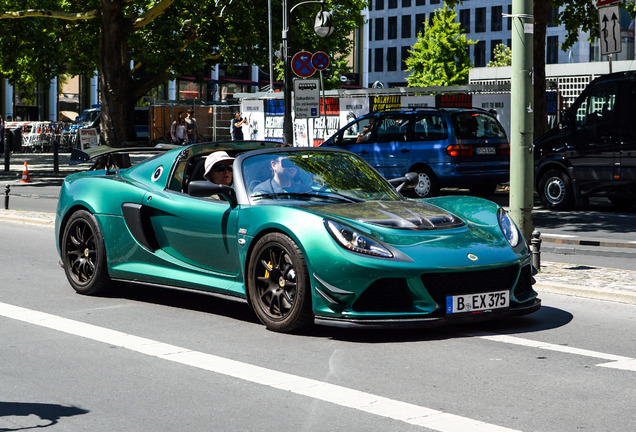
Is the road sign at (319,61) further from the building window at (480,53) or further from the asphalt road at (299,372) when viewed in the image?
the building window at (480,53)

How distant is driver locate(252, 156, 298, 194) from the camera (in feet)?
24.0

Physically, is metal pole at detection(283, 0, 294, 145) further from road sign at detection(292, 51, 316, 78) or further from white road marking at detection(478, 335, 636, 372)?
white road marking at detection(478, 335, 636, 372)

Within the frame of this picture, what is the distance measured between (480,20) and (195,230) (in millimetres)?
89304

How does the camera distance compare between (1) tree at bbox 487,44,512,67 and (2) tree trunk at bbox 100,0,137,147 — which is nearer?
(2) tree trunk at bbox 100,0,137,147

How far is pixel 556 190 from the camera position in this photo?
18391mm

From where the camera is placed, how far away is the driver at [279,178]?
24.0 ft

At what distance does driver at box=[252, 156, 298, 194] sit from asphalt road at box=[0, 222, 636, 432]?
97cm

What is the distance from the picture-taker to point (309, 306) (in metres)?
6.61

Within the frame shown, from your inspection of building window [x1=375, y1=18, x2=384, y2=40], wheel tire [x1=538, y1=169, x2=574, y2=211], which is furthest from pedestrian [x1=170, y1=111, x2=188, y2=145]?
building window [x1=375, y1=18, x2=384, y2=40]

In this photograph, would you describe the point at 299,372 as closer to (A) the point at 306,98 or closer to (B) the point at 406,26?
(A) the point at 306,98

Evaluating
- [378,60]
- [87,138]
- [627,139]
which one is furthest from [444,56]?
[627,139]

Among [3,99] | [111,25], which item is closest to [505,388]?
[111,25]

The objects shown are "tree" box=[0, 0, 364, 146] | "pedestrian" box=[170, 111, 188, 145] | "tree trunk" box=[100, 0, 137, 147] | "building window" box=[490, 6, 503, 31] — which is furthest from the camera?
"building window" box=[490, 6, 503, 31]

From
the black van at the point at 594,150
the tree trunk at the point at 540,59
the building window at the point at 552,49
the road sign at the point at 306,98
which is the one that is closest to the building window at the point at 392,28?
the building window at the point at 552,49
